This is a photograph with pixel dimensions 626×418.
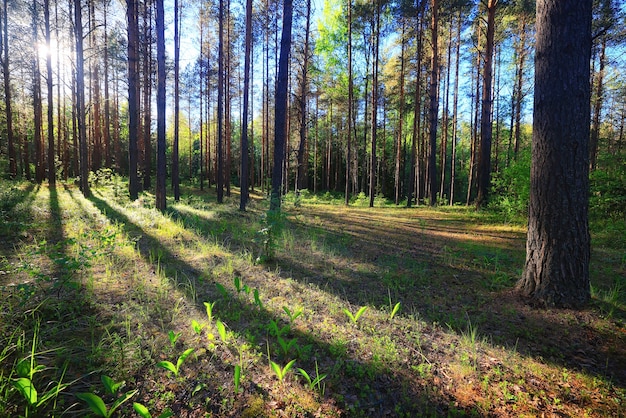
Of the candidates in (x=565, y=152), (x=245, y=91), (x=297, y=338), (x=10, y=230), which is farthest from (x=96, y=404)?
(x=245, y=91)

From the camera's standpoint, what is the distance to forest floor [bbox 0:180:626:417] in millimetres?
1888

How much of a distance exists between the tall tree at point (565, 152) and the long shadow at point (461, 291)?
428mm

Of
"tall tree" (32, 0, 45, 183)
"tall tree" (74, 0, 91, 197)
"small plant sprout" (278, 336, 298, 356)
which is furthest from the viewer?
"tall tree" (32, 0, 45, 183)

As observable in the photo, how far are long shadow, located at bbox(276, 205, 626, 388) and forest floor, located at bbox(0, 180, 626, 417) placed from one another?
23 mm

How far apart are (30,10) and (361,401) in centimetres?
2355

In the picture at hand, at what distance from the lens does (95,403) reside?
1586 mm

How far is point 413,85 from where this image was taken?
18.1 meters

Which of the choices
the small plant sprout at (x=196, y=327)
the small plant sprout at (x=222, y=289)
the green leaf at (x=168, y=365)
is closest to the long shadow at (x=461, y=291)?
the small plant sprout at (x=222, y=289)

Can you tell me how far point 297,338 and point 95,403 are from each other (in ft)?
5.08

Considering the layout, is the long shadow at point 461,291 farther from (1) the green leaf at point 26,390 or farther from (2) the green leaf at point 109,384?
(1) the green leaf at point 26,390

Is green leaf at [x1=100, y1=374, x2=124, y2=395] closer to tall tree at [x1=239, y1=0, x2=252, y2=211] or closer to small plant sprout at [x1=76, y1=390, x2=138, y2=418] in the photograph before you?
small plant sprout at [x1=76, y1=390, x2=138, y2=418]

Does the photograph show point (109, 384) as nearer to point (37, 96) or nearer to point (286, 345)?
point (286, 345)

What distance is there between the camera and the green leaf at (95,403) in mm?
1549

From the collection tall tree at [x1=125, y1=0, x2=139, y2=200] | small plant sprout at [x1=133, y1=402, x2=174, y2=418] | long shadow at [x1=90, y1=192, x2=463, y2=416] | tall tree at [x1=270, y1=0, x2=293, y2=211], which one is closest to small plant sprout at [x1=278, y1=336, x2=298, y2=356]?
long shadow at [x1=90, y1=192, x2=463, y2=416]
